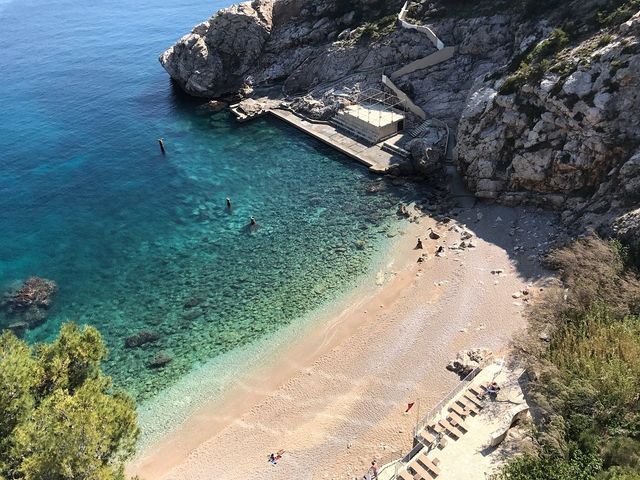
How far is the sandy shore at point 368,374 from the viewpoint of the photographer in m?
28.7

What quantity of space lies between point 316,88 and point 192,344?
45798 mm

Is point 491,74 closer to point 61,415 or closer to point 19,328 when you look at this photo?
point 61,415

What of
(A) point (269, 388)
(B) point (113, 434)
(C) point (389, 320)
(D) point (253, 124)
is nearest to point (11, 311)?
(A) point (269, 388)

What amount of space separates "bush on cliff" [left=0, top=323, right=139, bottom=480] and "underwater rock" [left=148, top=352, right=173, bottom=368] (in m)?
13.6

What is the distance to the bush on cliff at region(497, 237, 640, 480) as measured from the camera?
19.5 metres

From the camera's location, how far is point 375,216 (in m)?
47.8

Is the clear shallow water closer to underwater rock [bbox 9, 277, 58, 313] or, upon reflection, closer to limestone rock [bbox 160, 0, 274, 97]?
underwater rock [bbox 9, 277, 58, 313]

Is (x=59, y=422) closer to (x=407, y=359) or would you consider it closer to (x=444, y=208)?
(x=407, y=359)

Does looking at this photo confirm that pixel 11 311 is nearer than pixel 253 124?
Yes

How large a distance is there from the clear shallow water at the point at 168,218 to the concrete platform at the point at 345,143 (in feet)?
4.80

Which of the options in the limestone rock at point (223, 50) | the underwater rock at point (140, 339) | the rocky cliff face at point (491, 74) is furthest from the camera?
the limestone rock at point (223, 50)

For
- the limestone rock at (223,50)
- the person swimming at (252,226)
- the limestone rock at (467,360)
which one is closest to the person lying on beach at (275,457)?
the limestone rock at (467,360)

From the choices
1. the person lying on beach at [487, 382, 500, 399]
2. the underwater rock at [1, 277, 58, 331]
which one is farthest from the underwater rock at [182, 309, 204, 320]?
the person lying on beach at [487, 382, 500, 399]

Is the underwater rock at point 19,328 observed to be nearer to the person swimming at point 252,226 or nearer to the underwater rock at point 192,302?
the underwater rock at point 192,302
